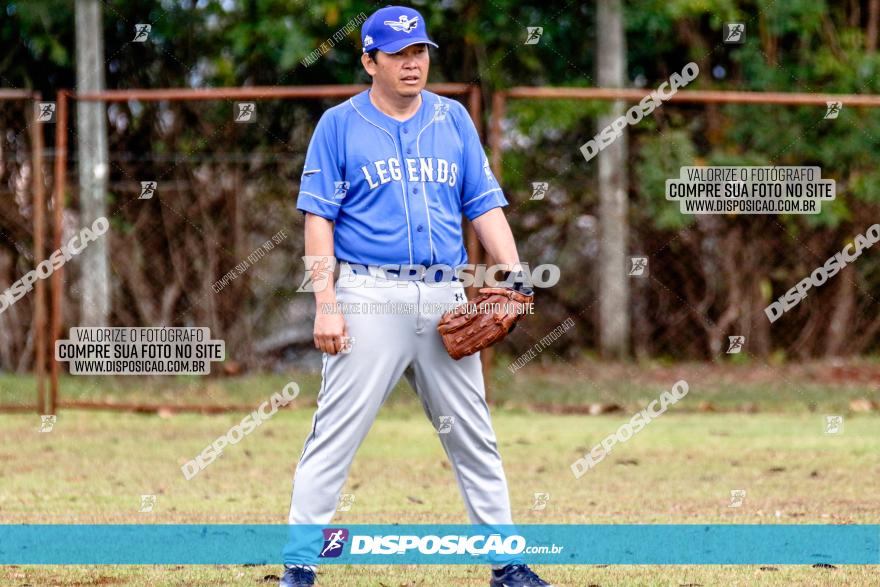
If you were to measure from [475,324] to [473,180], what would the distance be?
23.9 inches

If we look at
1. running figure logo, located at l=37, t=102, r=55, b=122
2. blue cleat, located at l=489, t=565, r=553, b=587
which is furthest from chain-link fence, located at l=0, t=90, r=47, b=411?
blue cleat, located at l=489, t=565, r=553, b=587

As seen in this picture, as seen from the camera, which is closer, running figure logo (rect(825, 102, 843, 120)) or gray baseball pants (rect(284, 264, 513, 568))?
gray baseball pants (rect(284, 264, 513, 568))

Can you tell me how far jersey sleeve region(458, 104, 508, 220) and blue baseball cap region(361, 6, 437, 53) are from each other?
374 millimetres

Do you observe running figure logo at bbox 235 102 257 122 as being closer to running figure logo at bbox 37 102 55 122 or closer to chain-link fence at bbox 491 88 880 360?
running figure logo at bbox 37 102 55 122

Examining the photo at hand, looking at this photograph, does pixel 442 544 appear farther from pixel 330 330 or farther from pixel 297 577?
pixel 330 330

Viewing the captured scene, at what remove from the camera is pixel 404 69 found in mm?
4969

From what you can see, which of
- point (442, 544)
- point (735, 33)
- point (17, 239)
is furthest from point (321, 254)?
point (735, 33)

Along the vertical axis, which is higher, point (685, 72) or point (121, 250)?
point (685, 72)

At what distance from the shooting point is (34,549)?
611 cm

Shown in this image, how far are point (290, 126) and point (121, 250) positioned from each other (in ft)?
7.46

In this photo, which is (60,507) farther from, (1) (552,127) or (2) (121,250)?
(1) (552,127)

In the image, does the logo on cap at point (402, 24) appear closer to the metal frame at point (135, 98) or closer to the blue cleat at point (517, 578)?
the blue cleat at point (517, 578)

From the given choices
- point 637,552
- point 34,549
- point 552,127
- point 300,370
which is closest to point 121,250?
point 300,370

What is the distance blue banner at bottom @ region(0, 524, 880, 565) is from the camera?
5836mm
